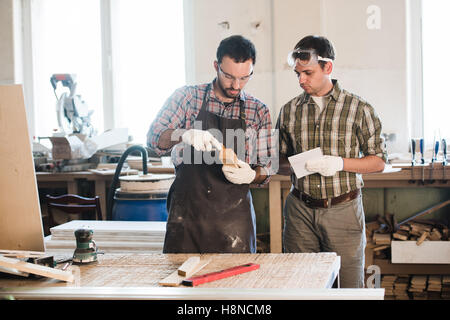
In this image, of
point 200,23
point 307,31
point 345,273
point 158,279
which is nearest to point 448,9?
point 307,31

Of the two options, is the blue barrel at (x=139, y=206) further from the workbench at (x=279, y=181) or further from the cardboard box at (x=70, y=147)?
the cardboard box at (x=70, y=147)

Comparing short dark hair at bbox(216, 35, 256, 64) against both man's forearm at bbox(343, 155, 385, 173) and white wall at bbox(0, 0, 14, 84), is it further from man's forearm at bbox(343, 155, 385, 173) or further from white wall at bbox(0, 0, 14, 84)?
white wall at bbox(0, 0, 14, 84)

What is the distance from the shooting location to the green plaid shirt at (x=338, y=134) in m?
2.37

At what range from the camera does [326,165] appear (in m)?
2.28

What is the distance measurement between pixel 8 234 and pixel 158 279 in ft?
2.14

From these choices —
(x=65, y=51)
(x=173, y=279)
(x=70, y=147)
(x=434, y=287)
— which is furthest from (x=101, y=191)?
(x=173, y=279)

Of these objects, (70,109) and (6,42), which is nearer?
(70,109)

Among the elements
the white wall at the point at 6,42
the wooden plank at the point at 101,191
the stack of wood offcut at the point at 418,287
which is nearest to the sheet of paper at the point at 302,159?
the stack of wood offcut at the point at 418,287

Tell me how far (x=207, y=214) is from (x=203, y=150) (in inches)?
11.3

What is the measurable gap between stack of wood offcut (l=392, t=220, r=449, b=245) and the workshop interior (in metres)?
0.01

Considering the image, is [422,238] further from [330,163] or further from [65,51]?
[65,51]

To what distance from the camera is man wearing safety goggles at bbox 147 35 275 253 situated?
2.13 metres

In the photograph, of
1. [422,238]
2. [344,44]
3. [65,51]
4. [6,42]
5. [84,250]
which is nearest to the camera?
[84,250]

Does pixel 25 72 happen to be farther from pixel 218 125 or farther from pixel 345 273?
pixel 345 273
